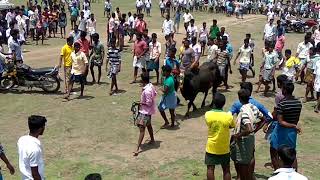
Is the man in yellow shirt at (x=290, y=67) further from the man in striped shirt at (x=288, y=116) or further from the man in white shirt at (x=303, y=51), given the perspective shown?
the man in striped shirt at (x=288, y=116)

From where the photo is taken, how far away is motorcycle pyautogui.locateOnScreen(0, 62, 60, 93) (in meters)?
14.6

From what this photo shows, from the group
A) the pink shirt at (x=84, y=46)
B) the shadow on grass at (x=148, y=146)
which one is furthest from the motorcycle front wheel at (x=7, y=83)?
the shadow on grass at (x=148, y=146)

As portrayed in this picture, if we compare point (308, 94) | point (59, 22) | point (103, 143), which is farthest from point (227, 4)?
point (103, 143)

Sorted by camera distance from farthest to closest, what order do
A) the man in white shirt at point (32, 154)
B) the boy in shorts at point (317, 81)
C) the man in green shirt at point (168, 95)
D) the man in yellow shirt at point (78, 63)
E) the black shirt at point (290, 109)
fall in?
the man in yellow shirt at point (78, 63) < the boy in shorts at point (317, 81) < the man in green shirt at point (168, 95) < the black shirt at point (290, 109) < the man in white shirt at point (32, 154)

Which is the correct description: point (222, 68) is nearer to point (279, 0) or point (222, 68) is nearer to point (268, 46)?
point (268, 46)

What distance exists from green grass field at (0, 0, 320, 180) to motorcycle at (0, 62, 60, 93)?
326 mm

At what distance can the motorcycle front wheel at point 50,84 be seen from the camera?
14680mm

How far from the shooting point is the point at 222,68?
558 inches

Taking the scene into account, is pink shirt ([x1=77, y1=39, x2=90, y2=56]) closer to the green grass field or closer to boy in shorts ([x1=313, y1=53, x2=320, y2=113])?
the green grass field

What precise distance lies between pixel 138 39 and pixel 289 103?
8524 millimetres

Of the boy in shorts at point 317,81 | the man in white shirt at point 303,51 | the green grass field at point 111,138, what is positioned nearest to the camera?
the green grass field at point 111,138

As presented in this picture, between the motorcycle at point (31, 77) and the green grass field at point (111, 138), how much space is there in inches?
12.8

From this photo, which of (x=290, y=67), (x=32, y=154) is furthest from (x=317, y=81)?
(x=32, y=154)

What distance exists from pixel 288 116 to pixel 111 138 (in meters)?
4.70
